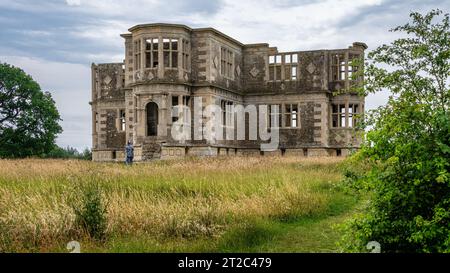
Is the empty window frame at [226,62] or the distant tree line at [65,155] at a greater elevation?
the empty window frame at [226,62]

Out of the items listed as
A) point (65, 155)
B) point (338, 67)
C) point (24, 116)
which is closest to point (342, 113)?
point (338, 67)

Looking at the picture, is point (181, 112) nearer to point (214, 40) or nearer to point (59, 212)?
point (214, 40)

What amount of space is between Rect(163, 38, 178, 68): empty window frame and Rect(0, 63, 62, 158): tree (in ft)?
45.5

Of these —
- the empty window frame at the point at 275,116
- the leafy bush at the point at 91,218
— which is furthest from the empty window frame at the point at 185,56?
the leafy bush at the point at 91,218

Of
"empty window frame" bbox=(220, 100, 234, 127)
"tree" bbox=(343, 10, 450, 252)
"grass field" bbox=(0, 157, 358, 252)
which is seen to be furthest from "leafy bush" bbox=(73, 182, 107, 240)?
"empty window frame" bbox=(220, 100, 234, 127)

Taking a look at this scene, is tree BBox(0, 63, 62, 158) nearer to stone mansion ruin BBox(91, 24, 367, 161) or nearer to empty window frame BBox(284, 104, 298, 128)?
stone mansion ruin BBox(91, 24, 367, 161)

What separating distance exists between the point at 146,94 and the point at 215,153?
6.03 metres

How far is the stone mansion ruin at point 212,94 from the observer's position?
32344mm

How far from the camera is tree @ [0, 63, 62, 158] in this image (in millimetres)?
40875

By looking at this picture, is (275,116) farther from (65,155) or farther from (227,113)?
(65,155)

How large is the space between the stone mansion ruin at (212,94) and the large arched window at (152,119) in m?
0.07

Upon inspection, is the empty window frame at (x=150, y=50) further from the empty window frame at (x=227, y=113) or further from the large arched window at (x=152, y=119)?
the empty window frame at (x=227, y=113)
